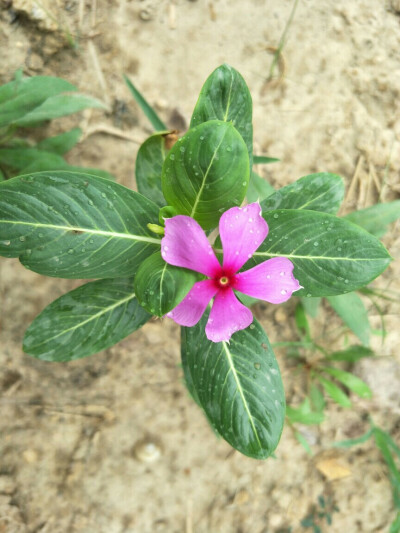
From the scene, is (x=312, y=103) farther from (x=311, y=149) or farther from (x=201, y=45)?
(x=201, y=45)

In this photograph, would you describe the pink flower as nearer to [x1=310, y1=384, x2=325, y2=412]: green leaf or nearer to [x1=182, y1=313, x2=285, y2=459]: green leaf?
[x1=182, y1=313, x2=285, y2=459]: green leaf

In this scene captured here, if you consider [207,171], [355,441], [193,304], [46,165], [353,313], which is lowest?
[355,441]

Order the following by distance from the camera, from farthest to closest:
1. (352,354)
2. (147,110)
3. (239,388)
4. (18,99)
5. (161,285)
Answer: (352,354) < (147,110) < (18,99) < (239,388) < (161,285)

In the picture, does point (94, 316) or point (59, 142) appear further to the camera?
point (59, 142)

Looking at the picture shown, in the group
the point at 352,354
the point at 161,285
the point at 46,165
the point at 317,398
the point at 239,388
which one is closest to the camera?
the point at 161,285

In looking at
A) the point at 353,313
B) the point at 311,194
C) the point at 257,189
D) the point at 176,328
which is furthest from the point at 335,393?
the point at 311,194

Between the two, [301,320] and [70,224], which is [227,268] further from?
[301,320]

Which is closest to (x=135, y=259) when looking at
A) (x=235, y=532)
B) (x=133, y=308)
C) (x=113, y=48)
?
(x=133, y=308)

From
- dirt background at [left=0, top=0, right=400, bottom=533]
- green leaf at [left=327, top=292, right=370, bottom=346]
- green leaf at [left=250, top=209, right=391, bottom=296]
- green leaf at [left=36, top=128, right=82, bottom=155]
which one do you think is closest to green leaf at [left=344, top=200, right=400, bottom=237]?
green leaf at [left=327, top=292, right=370, bottom=346]

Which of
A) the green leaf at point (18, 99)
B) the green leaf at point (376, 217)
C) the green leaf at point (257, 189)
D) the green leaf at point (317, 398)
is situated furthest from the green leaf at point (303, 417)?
the green leaf at point (18, 99)
